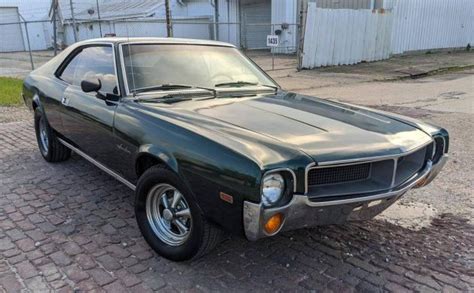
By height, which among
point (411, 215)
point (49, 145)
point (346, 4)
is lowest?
point (411, 215)

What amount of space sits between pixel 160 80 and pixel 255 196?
5.86 ft

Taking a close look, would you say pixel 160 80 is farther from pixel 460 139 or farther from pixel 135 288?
pixel 460 139

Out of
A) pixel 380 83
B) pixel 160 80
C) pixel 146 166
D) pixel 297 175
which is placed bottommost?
pixel 380 83

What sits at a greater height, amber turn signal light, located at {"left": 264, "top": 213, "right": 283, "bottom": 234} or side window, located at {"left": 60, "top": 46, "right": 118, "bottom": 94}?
side window, located at {"left": 60, "top": 46, "right": 118, "bottom": 94}

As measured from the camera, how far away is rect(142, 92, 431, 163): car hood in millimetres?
2662

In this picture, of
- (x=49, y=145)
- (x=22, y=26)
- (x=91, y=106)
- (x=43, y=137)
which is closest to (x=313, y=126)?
(x=91, y=106)

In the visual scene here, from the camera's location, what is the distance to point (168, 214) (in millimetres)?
3082

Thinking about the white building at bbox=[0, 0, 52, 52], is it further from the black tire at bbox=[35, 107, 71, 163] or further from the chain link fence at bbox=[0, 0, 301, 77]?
the black tire at bbox=[35, 107, 71, 163]

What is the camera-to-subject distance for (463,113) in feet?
27.2

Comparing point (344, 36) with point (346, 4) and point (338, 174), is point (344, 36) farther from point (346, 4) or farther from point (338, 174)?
point (338, 174)

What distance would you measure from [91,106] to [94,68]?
517 millimetres

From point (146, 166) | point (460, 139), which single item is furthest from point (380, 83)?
point (146, 166)

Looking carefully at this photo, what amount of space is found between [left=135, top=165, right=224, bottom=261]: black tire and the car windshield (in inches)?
36.4

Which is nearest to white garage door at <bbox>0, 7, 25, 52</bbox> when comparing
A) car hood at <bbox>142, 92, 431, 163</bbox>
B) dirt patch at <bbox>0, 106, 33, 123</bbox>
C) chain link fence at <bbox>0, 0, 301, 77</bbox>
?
chain link fence at <bbox>0, 0, 301, 77</bbox>
